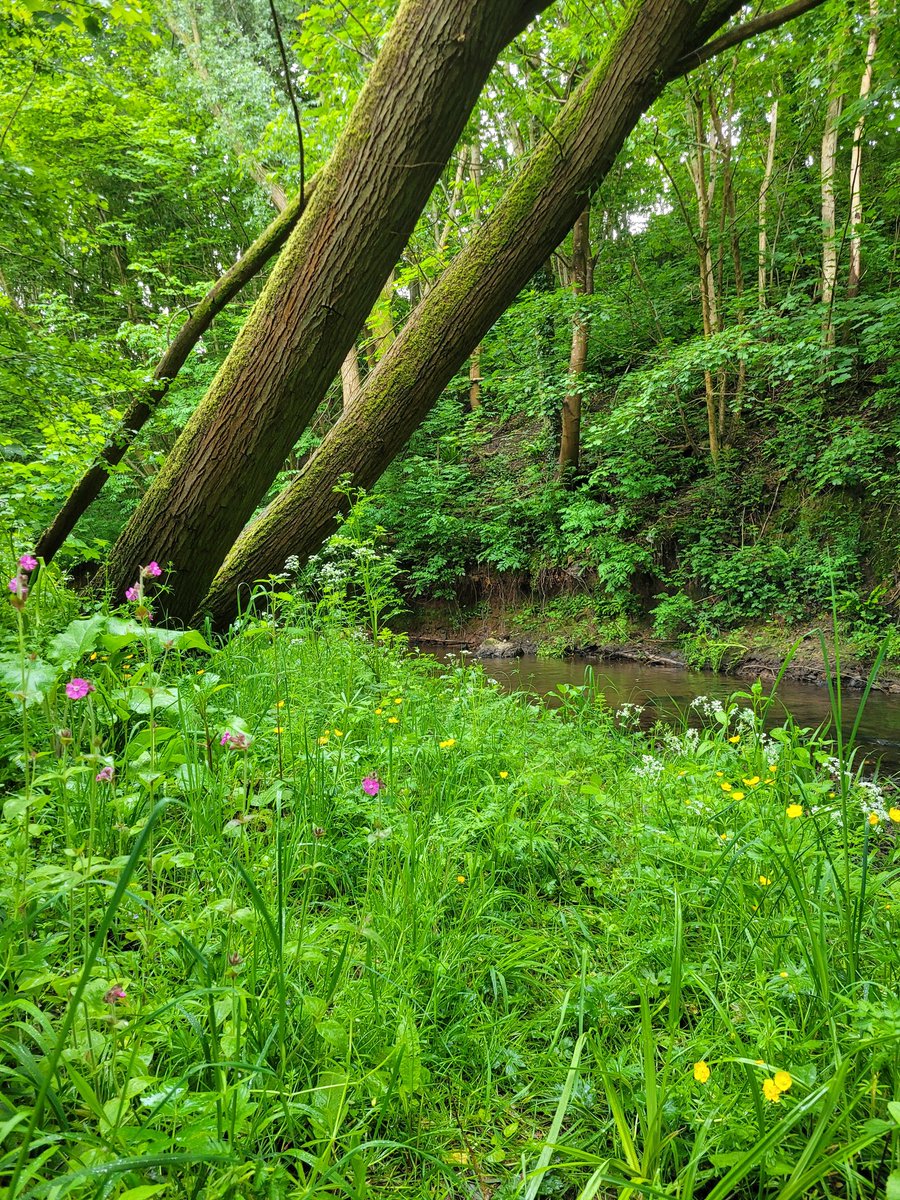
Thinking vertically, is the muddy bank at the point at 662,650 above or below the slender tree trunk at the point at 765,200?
below

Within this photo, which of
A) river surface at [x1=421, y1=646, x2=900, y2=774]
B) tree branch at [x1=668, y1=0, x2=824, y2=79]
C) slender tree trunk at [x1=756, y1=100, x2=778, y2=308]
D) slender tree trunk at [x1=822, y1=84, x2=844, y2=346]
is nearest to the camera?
tree branch at [x1=668, y1=0, x2=824, y2=79]

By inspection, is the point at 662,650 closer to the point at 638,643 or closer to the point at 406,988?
the point at 638,643

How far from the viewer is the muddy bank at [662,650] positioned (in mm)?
6371

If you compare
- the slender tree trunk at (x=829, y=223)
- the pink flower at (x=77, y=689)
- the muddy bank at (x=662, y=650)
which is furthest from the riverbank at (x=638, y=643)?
the pink flower at (x=77, y=689)

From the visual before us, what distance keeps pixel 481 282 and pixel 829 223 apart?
7891 millimetres

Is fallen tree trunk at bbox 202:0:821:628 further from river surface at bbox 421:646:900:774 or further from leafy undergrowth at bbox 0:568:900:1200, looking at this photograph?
river surface at bbox 421:646:900:774

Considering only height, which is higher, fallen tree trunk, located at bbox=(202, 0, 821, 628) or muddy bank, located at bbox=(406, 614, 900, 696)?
fallen tree trunk, located at bbox=(202, 0, 821, 628)

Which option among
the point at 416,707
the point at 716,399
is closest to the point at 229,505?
the point at 416,707

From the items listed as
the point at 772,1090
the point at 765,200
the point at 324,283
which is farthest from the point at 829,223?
the point at 772,1090

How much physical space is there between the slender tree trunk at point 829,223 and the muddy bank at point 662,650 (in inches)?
152

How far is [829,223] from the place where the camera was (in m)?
7.59

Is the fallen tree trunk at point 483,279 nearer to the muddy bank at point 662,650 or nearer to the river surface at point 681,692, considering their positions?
the river surface at point 681,692

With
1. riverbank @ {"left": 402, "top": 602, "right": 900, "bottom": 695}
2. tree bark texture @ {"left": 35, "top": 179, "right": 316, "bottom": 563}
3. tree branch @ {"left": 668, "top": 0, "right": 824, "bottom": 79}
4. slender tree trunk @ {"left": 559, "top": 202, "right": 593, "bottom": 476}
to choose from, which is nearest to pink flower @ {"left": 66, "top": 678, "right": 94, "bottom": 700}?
tree bark texture @ {"left": 35, "top": 179, "right": 316, "bottom": 563}

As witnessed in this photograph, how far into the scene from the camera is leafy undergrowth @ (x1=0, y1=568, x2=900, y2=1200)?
78 cm
